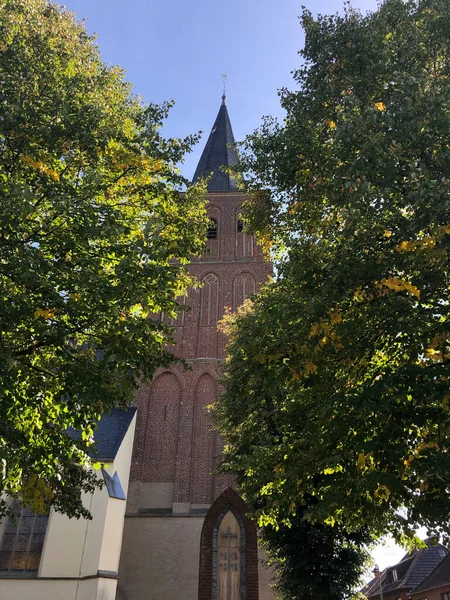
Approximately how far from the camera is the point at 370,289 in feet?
21.1

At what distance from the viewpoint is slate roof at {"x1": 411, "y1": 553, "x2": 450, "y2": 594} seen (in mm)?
29312

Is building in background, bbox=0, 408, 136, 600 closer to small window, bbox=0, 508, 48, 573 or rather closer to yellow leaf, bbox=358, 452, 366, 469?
small window, bbox=0, 508, 48, 573

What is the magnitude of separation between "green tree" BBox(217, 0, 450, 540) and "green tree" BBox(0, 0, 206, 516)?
72.1 inches

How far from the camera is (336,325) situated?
627 cm

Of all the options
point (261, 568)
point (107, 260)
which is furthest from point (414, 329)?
point (261, 568)

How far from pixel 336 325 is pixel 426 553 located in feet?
124

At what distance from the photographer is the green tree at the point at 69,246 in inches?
250

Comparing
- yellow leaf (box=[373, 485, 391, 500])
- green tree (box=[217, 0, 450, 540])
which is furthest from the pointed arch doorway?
yellow leaf (box=[373, 485, 391, 500])

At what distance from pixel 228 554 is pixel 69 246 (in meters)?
12.8

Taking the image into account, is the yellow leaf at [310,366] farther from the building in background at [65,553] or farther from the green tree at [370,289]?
the building in background at [65,553]

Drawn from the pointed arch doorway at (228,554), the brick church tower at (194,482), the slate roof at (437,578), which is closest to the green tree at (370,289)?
the brick church tower at (194,482)

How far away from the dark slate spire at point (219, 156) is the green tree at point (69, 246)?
19437 mm

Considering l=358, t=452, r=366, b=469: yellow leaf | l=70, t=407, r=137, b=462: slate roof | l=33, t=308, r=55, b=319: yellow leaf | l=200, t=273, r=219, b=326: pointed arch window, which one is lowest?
l=358, t=452, r=366, b=469: yellow leaf

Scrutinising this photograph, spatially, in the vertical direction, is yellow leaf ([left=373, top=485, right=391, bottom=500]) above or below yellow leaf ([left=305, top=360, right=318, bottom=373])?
below
